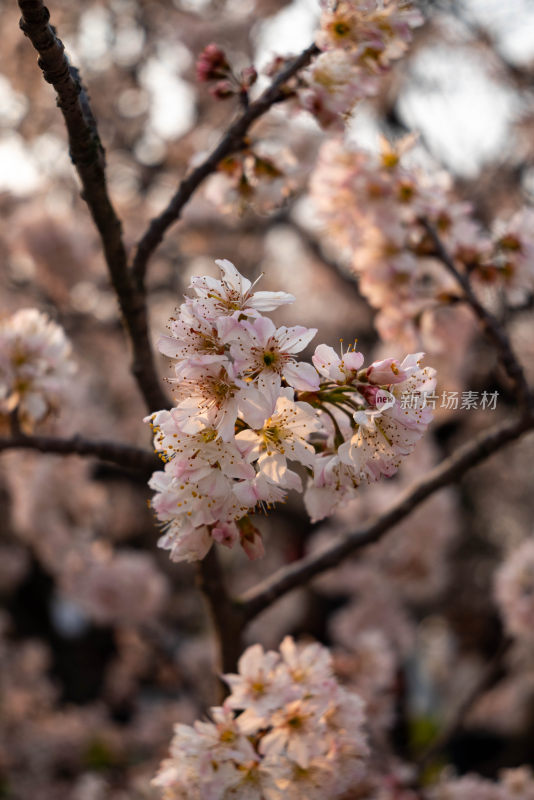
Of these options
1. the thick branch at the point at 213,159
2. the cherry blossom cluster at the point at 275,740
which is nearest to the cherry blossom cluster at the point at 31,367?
the thick branch at the point at 213,159

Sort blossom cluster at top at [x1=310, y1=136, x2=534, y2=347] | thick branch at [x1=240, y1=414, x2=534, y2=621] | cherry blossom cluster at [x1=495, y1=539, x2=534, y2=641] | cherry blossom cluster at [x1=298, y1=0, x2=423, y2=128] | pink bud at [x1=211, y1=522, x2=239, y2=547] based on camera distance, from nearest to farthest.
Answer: pink bud at [x1=211, y1=522, x2=239, y2=547], cherry blossom cluster at [x1=298, y1=0, x2=423, y2=128], thick branch at [x1=240, y1=414, x2=534, y2=621], blossom cluster at top at [x1=310, y1=136, x2=534, y2=347], cherry blossom cluster at [x1=495, y1=539, x2=534, y2=641]

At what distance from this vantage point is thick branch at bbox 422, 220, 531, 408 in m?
1.85

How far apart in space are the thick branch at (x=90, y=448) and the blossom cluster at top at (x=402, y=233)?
978 millimetres

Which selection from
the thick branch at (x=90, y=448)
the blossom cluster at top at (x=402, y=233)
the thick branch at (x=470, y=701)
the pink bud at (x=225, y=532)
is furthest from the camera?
the thick branch at (x=470, y=701)

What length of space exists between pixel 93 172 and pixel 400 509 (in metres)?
1.16

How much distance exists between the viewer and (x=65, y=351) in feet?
6.14

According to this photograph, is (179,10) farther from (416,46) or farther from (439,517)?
(439,517)

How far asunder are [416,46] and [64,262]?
354 centimetres

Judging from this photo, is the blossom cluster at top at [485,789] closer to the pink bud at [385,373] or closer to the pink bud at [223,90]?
the pink bud at [385,373]

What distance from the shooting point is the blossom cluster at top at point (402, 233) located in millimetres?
2018

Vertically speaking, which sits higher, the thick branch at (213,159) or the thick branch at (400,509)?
the thick branch at (213,159)

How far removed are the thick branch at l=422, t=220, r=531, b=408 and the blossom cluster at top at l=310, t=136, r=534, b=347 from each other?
0.04 m

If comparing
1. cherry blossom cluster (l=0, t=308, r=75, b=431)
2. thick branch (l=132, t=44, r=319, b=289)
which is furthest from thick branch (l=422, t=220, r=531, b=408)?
cherry blossom cluster (l=0, t=308, r=75, b=431)

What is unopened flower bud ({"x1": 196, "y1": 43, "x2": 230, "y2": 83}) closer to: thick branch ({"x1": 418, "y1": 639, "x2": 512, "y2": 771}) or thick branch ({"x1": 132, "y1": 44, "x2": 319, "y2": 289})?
thick branch ({"x1": 132, "y1": 44, "x2": 319, "y2": 289})
